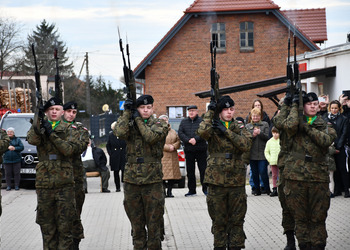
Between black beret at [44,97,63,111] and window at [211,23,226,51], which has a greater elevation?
window at [211,23,226,51]

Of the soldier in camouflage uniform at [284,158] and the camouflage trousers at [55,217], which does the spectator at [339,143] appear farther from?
the camouflage trousers at [55,217]

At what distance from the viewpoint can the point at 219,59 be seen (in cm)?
3155

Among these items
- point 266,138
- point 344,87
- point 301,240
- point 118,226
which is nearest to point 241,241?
point 301,240

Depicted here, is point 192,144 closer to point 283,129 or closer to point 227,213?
point 227,213

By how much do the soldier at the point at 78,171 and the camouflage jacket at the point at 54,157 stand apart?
1.01 ft

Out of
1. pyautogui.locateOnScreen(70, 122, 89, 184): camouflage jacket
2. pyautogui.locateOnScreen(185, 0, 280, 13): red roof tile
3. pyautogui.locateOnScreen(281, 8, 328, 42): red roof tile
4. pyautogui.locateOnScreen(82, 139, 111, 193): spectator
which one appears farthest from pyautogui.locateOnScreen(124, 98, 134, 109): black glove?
pyautogui.locateOnScreen(281, 8, 328, 42): red roof tile

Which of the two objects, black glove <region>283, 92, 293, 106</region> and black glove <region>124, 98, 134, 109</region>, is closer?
black glove <region>124, 98, 134, 109</region>

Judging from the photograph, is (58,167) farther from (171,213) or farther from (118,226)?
(171,213)

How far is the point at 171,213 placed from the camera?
11664mm

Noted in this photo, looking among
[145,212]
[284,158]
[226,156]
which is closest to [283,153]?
[284,158]

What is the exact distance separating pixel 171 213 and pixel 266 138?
3035 mm

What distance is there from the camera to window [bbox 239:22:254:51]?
96.6 ft

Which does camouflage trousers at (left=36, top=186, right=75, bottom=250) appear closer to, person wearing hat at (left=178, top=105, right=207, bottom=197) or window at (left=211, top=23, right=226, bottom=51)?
person wearing hat at (left=178, top=105, right=207, bottom=197)

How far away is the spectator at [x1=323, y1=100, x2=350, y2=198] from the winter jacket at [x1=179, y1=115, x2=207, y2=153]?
9.63 feet
